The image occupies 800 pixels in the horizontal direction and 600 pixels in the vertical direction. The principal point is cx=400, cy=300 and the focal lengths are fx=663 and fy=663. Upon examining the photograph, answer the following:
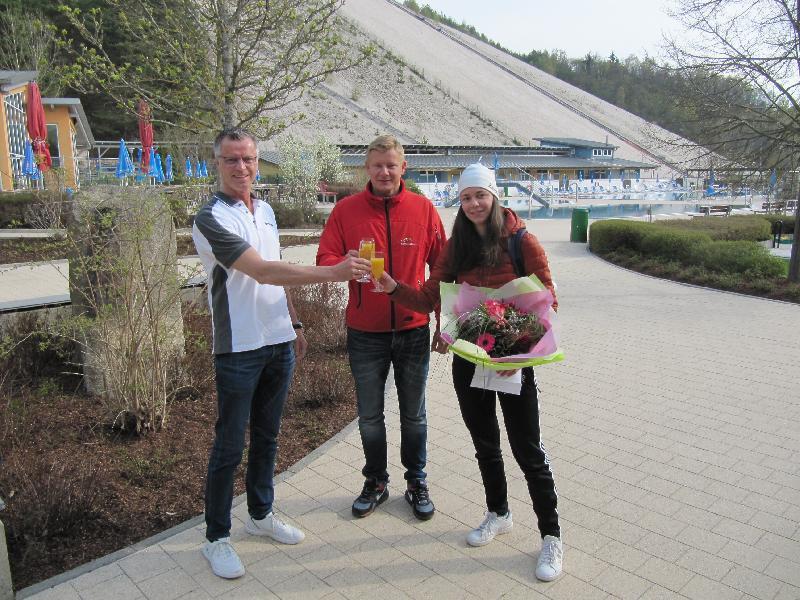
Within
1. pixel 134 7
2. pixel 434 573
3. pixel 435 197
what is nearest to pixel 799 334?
pixel 434 573

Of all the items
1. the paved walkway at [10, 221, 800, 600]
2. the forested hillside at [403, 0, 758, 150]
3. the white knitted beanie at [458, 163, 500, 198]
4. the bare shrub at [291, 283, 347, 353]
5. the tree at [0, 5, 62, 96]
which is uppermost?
the forested hillside at [403, 0, 758, 150]

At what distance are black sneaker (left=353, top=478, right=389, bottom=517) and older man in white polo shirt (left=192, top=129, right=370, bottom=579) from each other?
76cm

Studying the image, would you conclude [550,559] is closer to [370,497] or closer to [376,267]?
[370,497]

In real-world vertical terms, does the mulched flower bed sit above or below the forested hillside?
below

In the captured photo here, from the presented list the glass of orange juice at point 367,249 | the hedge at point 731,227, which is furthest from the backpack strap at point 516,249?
the hedge at point 731,227

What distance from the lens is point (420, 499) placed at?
12.4 feet

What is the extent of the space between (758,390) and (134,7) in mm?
8156

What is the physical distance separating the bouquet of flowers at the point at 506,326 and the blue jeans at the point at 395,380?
0.45 m

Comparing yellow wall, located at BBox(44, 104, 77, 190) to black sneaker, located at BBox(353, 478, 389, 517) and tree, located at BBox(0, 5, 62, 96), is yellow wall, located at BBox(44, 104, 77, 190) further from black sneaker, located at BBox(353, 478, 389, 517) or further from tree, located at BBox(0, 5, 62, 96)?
black sneaker, located at BBox(353, 478, 389, 517)

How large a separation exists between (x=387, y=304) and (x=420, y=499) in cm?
116

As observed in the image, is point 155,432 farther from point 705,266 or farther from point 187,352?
point 705,266

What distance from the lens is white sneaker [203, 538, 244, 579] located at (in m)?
3.18

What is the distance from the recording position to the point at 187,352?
5980 millimetres

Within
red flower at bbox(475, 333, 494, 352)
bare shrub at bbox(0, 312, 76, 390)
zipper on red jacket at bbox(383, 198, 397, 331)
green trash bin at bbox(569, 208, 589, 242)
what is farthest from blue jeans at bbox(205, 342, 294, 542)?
Result: green trash bin at bbox(569, 208, 589, 242)
